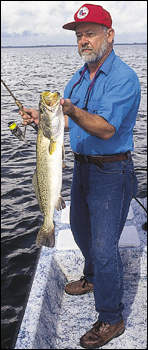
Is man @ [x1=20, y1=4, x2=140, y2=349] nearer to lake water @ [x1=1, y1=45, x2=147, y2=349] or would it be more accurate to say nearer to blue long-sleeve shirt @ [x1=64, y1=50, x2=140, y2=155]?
blue long-sleeve shirt @ [x1=64, y1=50, x2=140, y2=155]

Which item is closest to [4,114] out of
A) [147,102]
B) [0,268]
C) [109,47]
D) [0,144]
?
[0,144]

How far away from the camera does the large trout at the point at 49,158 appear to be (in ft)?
7.77

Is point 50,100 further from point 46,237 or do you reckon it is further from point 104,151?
point 46,237

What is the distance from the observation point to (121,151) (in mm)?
3377

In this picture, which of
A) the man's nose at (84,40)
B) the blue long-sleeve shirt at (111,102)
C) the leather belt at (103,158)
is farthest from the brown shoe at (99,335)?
the man's nose at (84,40)

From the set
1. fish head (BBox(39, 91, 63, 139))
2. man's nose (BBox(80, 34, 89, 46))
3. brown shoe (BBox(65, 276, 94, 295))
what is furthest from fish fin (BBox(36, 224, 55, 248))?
man's nose (BBox(80, 34, 89, 46))

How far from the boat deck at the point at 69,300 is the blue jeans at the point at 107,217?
0.51 m

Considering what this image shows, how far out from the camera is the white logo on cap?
10.6 ft

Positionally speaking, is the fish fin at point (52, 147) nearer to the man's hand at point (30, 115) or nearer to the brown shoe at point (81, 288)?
the man's hand at point (30, 115)

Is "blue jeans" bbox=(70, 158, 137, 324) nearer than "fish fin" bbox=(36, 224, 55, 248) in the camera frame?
No

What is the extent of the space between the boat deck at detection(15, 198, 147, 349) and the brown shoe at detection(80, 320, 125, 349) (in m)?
0.13

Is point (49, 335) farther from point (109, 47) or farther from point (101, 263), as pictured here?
point (109, 47)

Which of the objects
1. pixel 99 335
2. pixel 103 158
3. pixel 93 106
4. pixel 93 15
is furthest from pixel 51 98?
pixel 99 335

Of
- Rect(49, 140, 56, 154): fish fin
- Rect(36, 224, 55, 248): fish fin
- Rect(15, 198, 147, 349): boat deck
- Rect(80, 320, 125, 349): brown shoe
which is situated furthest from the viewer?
Rect(80, 320, 125, 349): brown shoe
